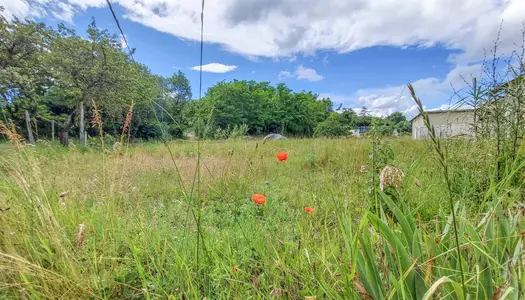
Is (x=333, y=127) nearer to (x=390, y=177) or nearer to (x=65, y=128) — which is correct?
(x=390, y=177)

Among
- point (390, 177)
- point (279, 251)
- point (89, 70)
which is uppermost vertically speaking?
point (89, 70)

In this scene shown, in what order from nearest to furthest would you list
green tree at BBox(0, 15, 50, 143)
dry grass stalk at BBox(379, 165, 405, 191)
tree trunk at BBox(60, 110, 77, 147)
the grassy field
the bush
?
the grassy field
dry grass stalk at BBox(379, 165, 405, 191)
the bush
green tree at BBox(0, 15, 50, 143)
tree trunk at BBox(60, 110, 77, 147)

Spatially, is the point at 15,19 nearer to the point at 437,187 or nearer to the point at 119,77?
the point at 119,77

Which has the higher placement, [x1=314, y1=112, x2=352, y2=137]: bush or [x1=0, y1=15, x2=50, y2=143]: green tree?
[x1=0, y1=15, x2=50, y2=143]: green tree

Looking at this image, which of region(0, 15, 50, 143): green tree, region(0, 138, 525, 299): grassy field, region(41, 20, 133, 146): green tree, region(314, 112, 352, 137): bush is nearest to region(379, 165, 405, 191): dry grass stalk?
region(0, 138, 525, 299): grassy field

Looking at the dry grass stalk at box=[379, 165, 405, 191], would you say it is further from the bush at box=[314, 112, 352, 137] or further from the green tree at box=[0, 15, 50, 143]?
the green tree at box=[0, 15, 50, 143]

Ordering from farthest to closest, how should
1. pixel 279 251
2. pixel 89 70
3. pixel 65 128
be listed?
1. pixel 65 128
2. pixel 89 70
3. pixel 279 251

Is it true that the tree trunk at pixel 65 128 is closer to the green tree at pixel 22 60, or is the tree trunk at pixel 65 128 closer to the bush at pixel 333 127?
the green tree at pixel 22 60

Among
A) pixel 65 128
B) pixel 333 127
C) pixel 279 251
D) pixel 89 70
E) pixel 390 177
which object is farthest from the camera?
pixel 65 128

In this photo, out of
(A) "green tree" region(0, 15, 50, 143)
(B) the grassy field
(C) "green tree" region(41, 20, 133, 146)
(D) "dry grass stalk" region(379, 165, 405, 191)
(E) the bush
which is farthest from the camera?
(C) "green tree" region(41, 20, 133, 146)

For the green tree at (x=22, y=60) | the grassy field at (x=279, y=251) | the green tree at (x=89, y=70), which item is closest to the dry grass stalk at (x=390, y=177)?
the grassy field at (x=279, y=251)

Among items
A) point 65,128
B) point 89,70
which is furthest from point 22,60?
point 65,128

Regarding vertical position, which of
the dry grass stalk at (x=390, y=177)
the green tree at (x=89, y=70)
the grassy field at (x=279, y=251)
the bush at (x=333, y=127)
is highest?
the green tree at (x=89, y=70)

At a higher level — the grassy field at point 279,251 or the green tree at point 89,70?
the green tree at point 89,70
